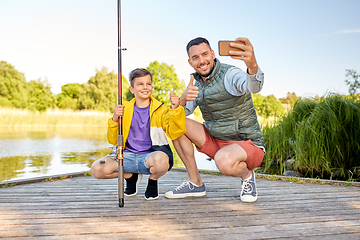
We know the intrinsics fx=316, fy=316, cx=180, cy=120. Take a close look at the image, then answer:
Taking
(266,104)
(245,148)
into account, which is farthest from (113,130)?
(266,104)

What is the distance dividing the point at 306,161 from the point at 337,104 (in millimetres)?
944

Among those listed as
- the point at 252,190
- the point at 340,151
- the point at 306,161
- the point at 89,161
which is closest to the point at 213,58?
the point at 252,190

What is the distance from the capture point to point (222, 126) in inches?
95.8

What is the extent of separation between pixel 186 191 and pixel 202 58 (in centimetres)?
103

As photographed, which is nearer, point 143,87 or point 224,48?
point 224,48

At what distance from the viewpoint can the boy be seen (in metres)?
2.35

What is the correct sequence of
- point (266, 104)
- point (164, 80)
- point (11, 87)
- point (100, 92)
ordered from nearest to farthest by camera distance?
1. point (164, 80)
2. point (11, 87)
3. point (100, 92)
4. point (266, 104)

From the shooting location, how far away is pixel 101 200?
2348 millimetres

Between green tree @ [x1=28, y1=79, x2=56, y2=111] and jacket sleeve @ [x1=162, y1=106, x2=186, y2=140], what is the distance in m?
25.1

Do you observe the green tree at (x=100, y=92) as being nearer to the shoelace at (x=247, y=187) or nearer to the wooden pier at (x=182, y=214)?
the wooden pier at (x=182, y=214)

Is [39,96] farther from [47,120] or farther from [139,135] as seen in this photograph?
[139,135]

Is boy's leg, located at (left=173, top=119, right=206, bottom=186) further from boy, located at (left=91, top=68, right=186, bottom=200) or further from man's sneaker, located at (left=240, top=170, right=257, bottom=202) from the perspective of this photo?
man's sneaker, located at (left=240, top=170, right=257, bottom=202)

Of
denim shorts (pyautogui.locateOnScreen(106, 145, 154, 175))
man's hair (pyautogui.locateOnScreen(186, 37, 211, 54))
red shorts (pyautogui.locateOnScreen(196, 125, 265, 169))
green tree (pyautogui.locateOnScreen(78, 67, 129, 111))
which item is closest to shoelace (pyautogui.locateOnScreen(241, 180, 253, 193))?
red shorts (pyautogui.locateOnScreen(196, 125, 265, 169))

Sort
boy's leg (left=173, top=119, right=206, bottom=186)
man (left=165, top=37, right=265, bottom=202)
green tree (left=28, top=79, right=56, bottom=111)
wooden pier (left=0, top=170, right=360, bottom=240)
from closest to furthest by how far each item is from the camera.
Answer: wooden pier (left=0, top=170, right=360, bottom=240)
man (left=165, top=37, right=265, bottom=202)
boy's leg (left=173, top=119, right=206, bottom=186)
green tree (left=28, top=79, right=56, bottom=111)
